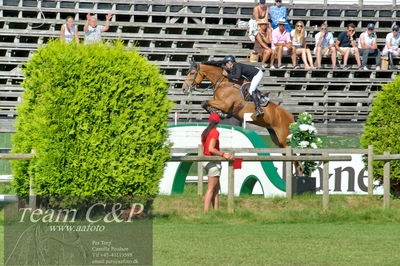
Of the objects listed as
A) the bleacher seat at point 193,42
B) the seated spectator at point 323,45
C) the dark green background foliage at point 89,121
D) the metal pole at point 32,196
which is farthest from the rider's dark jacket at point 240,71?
the metal pole at point 32,196

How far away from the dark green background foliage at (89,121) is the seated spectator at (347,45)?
600 inches

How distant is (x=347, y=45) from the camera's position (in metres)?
27.2

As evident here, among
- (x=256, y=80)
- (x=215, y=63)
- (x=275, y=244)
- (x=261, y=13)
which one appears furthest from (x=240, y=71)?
(x=275, y=244)

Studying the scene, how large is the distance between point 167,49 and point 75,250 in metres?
18.1

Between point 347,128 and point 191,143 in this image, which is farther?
point 347,128

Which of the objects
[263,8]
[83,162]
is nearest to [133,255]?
[83,162]

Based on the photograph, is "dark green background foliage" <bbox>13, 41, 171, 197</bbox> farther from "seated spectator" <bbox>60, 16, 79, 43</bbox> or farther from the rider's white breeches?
"seated spectator" <bbox>60, 16, 79, 43</bbox>

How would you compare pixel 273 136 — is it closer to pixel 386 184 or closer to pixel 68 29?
pixel 386 184

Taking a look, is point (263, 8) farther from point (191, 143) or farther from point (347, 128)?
point (191, 143)

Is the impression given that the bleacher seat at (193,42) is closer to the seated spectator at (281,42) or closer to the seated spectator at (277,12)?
the seated spectator at (281,42)

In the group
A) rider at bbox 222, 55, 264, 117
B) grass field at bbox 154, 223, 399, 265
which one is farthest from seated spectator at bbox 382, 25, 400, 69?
grass field at bbox 154, 223, 399, 265

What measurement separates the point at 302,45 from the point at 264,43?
117cm

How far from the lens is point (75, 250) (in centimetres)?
833

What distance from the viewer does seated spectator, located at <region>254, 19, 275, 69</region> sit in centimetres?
2570
